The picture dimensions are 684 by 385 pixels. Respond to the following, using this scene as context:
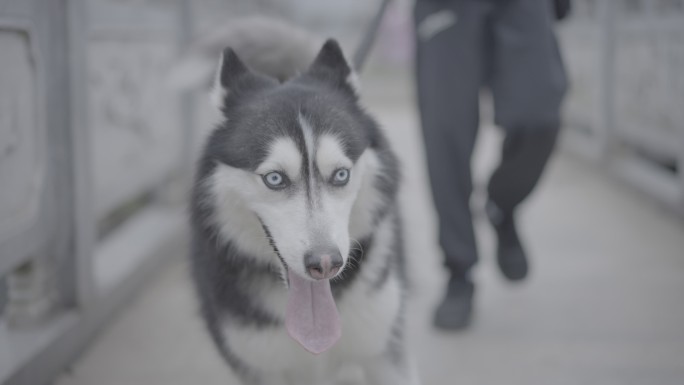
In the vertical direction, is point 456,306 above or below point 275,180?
below

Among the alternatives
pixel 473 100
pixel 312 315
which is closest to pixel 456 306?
pixel 473 100

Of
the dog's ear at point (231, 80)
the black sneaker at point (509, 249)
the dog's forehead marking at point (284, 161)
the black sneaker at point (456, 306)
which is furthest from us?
the black sneaker at point (509, 249)

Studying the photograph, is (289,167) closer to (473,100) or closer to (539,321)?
(473,100)

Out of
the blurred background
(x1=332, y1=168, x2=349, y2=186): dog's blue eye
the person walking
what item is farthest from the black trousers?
(x1=332, y1=168, x2=349, y2=186): dog's blue eye

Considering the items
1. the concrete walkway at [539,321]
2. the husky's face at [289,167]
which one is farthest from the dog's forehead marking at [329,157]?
the concrete walkway at [539,321]

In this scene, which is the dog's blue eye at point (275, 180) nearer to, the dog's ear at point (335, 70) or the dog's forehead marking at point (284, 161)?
the dog's forehead marking at point (284, 161)

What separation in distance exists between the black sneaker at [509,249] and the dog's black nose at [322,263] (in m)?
1.61

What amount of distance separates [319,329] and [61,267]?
1.39m

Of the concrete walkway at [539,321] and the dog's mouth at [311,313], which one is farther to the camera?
the concrete walkway at [539,321]

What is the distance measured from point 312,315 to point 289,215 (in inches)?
11.6

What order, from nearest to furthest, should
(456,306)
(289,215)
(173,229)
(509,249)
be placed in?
1. (289,215)
2. (456,306)
3. (509,249)
4. (173,229)

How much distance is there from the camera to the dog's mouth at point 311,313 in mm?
1794

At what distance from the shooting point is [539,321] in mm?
3033

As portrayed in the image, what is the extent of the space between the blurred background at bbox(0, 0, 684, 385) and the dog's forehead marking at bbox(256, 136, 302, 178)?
951mm
